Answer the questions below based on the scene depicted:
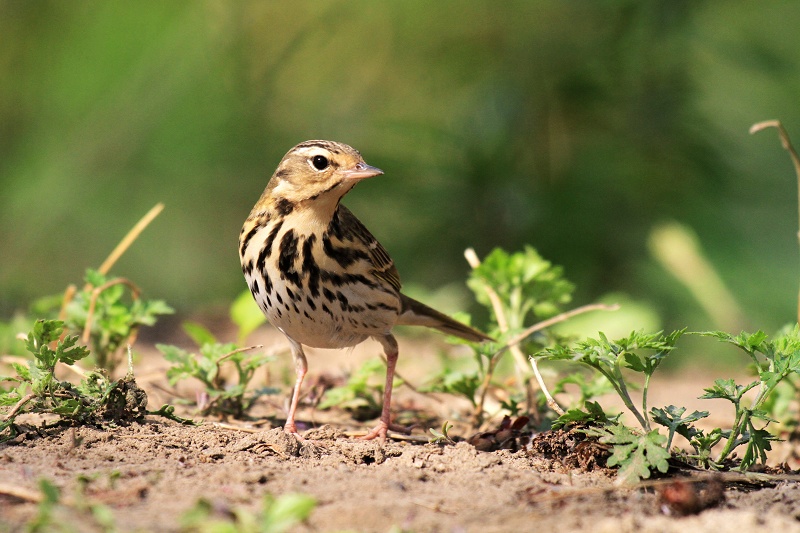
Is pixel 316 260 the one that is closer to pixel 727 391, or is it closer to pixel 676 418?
pixel 676 418

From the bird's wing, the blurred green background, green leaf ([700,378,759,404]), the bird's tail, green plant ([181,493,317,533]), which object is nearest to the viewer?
green plant ([181,493,317,533])

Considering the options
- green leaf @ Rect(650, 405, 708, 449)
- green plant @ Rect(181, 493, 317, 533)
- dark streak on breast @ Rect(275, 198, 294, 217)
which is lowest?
green plant @ Rect(181, 493, 317, 533)

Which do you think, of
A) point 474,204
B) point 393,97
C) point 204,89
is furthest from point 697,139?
point 204,89

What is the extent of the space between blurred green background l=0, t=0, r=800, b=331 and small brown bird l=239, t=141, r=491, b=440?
3.41 m

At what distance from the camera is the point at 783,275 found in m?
7.94

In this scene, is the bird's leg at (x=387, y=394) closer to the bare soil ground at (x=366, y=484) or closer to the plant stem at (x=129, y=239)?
the bare soil ground at (x=366, y=484)

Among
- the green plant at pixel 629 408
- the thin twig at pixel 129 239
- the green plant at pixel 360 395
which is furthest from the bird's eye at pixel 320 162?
the green plant at pixel 629 408

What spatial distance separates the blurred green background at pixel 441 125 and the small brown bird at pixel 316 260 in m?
3.41

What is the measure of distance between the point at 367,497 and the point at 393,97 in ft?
21.7

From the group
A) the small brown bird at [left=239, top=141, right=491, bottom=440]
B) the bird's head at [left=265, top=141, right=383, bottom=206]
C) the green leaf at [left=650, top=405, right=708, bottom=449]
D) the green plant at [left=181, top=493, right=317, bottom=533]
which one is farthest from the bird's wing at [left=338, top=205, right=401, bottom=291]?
the green plant at [left=181, top=493, right=317, bottom=533]

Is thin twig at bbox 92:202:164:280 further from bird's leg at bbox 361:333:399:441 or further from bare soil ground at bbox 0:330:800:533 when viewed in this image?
bare soil ground at bbox 0:330:800:533

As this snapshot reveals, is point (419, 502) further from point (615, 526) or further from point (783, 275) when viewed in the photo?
point (783, 275)

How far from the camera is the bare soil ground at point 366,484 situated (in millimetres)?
2652

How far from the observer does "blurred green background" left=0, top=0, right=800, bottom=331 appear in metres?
7.90
